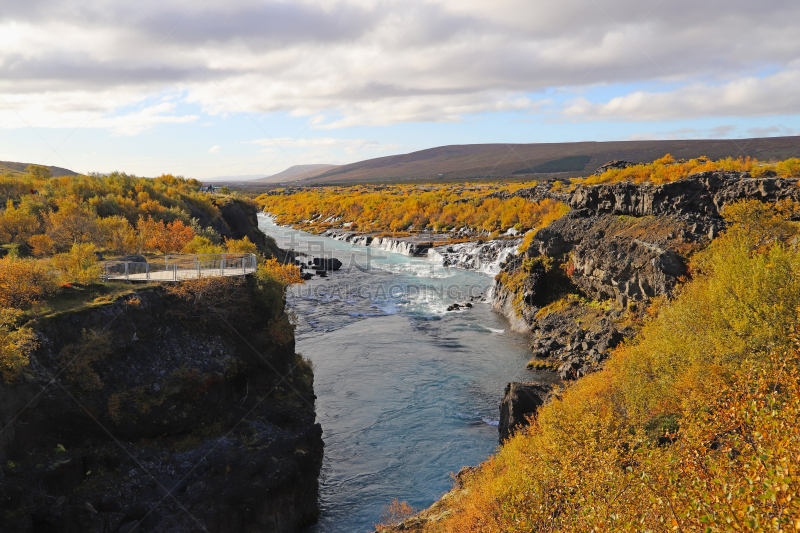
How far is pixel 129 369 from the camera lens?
21.3m

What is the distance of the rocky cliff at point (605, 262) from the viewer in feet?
108

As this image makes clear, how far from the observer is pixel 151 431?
2022 centimetres

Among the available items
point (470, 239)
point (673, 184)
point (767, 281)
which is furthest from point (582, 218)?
point (470, 239)

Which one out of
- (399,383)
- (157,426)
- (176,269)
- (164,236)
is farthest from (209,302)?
(164,236)

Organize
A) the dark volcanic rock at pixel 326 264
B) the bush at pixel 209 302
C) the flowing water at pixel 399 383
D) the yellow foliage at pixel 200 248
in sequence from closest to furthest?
the flowing water at pixel 399 383 < the bush at pixel 209 302 < the yellow foliage at pixel 200 248 < the dark volcanic rock at pixel 326 264

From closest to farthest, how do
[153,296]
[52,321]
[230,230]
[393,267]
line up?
1. [52,321]
2. [153,296]
3. [230,230]
4. [393,267]

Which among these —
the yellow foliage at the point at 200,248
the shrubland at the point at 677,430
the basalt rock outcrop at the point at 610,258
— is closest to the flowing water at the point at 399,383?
the basalt rock outcrop at the point at 610,258

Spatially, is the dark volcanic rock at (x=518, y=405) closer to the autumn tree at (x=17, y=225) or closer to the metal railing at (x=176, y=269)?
the metal railing at (x=176, y=269)

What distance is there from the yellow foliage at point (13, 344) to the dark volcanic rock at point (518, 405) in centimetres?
2074

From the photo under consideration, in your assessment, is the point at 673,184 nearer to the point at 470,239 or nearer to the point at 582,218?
the point at 582,218

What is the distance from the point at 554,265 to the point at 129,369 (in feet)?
120

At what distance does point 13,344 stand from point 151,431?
19.7 feet

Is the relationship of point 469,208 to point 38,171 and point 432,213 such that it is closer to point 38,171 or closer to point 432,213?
point 432,213

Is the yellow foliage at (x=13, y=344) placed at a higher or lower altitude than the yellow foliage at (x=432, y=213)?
lower
